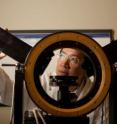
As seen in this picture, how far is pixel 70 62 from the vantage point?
2.44 feet

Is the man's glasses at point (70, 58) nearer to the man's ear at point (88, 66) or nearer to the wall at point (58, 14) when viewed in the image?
the man's ear at point (88, 66)

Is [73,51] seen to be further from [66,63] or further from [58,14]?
[58,14]

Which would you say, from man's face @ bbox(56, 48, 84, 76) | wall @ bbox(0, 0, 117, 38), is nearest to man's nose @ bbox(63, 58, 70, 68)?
man's face @ bbox(56, 48, 84, 76)

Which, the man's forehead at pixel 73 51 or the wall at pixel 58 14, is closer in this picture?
the man's forehead at pixel 73 51

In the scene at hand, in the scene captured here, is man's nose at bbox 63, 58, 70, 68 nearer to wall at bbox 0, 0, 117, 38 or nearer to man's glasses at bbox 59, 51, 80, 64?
man's glasses at bbox 59, 51, 80, 64

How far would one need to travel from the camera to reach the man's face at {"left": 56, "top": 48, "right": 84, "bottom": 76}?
741 millimetres

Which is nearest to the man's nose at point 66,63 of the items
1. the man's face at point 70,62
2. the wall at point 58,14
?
the man's face at point 70,62

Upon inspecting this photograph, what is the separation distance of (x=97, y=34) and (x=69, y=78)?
37.8 inches

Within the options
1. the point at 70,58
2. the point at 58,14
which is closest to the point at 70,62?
the point at 70,58

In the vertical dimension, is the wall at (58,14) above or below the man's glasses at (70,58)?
above

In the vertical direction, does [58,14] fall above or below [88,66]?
above

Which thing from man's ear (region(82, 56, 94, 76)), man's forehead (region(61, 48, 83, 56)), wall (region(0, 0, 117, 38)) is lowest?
man's ear (region(82, 56, 94, 76))

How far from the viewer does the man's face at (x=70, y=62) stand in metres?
0.74

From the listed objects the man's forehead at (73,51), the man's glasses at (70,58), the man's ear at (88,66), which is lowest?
the man's ear at (88,66)
